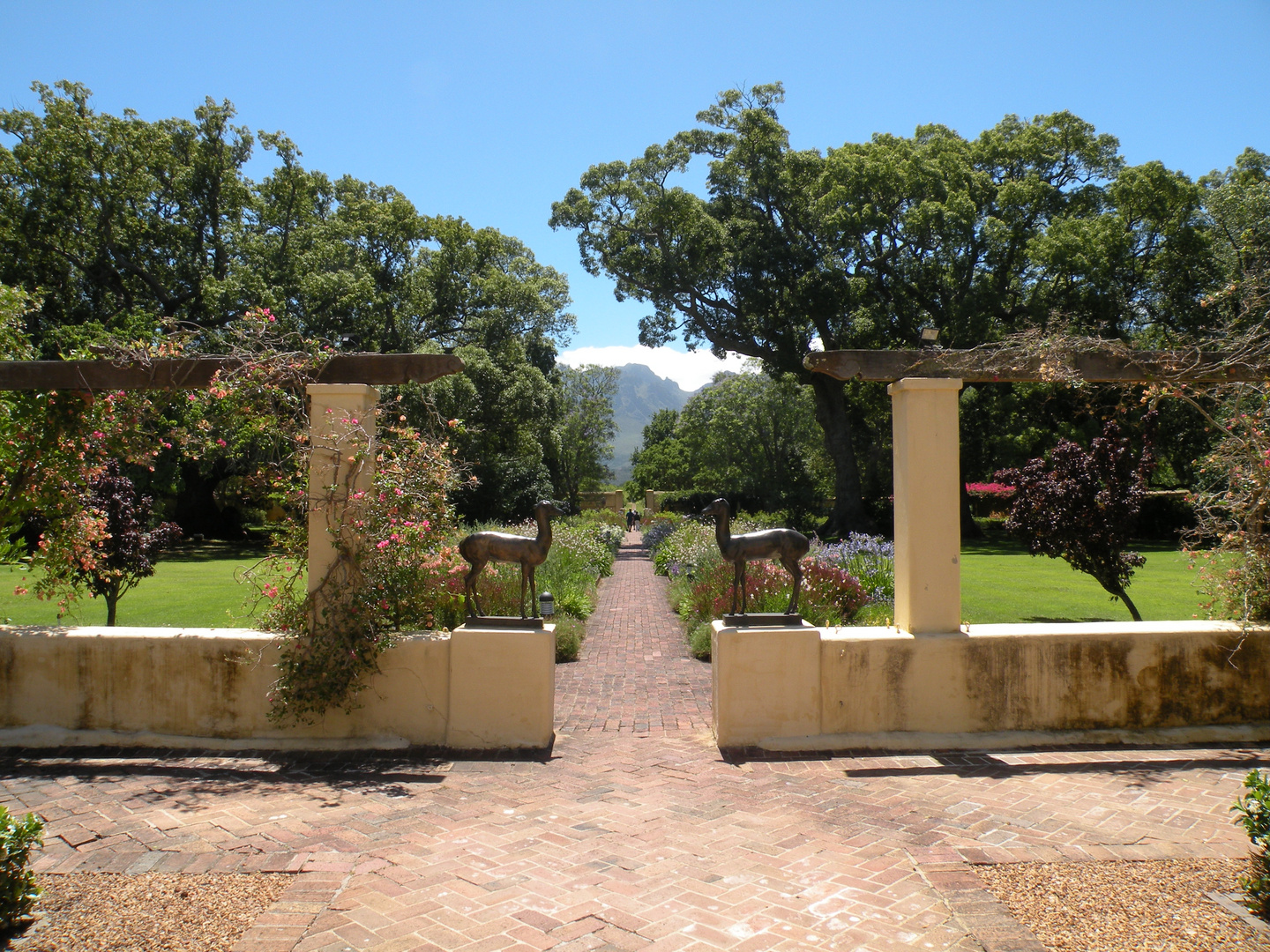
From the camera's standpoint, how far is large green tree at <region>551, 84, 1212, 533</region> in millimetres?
25172

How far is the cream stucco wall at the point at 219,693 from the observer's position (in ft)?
→ 19.3

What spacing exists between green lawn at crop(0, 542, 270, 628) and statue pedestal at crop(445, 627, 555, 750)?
4.02 metres

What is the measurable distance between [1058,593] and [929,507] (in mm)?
10895

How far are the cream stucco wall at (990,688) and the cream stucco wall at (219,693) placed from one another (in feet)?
5.38

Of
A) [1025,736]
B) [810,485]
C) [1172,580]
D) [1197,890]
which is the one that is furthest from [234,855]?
[810,485]

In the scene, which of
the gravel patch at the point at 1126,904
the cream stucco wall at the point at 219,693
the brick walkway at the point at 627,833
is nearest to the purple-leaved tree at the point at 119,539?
the cream stucco wall at the point at 219,693

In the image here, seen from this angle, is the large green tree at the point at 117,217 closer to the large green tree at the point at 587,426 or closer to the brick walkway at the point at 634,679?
the brick walkway at the point at 634,679

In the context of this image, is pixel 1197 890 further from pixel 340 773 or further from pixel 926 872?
pixel 340 773

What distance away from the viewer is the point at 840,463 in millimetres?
26703

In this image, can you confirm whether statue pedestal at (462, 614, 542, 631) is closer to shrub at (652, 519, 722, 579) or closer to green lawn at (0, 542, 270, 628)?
green lawn at (0, 542, 270, 628)

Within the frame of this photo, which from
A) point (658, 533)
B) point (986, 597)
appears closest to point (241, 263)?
point (658, 533)

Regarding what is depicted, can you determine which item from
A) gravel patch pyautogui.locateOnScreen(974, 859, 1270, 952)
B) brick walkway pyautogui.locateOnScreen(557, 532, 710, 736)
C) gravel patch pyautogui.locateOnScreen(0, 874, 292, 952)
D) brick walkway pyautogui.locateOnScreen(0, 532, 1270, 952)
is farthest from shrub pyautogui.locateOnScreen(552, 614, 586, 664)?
gravel patch pyautogui.locateOnScreen(974, 859, 1270, 952)

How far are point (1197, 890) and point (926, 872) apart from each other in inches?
47.4

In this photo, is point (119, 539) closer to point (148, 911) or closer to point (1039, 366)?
point (148, 911)
